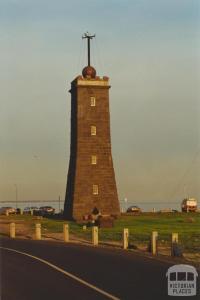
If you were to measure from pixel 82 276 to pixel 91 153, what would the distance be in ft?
178

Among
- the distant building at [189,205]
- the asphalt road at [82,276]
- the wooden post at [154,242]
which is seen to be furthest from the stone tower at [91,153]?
the asphalt road at [82,276]

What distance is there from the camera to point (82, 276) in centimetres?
1777

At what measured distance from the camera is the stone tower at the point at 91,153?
71500 mm

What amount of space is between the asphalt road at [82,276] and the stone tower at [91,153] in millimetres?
45904

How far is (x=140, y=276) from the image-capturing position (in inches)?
691

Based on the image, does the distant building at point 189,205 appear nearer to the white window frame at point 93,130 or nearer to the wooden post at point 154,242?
the white window frame at point 93,130

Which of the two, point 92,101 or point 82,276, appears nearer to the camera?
point 82,276

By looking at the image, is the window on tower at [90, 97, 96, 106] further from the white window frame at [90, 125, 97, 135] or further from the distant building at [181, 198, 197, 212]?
the distant building at [181, 198, 197, 212]

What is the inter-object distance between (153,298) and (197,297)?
0.99 m

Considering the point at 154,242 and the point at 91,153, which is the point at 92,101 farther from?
the point at 154,242

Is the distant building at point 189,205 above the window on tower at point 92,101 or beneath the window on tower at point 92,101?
beneath

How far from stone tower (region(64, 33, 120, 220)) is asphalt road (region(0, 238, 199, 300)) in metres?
45.9

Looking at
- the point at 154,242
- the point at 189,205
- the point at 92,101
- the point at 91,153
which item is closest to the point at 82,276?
the point at 154,242

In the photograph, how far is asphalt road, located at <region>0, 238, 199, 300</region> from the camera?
14.5m
